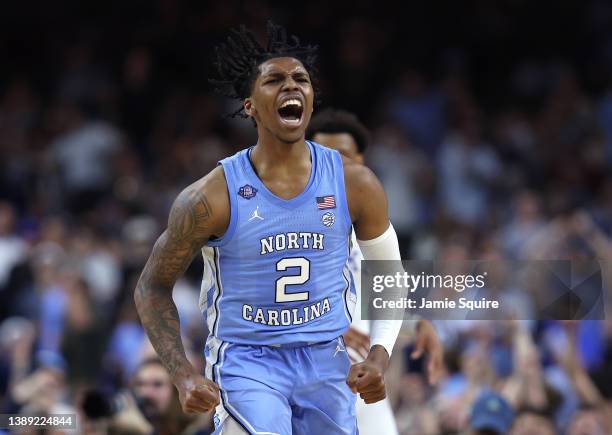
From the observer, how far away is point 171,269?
18.0 feet

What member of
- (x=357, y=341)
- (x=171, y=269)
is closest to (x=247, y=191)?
(x=171, y=269)

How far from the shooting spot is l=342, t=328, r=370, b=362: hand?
6664 millimetres

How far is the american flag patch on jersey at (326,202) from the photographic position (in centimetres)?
552

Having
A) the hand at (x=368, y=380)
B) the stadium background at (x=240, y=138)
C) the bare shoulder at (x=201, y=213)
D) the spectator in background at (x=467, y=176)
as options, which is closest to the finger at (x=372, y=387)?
the hand at (x=368, y=380)

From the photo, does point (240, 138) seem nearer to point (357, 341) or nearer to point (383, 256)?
point (357, 341)

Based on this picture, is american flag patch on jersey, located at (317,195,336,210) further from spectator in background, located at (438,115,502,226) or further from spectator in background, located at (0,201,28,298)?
spectator in background, located at (438,115,502,226)

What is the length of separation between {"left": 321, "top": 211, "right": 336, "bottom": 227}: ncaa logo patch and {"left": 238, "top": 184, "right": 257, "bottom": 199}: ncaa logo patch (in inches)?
12.3

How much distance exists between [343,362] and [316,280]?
394 mm

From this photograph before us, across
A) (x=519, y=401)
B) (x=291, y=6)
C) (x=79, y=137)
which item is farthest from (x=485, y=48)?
(x=519, y=401)

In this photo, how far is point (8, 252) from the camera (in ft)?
39.6

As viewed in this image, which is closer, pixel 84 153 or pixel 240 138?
pixel 240 138

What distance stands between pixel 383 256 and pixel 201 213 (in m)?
0.90

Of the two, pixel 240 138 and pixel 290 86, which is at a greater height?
pixel 240 138

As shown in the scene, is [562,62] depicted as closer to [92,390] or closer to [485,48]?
[485,48]
